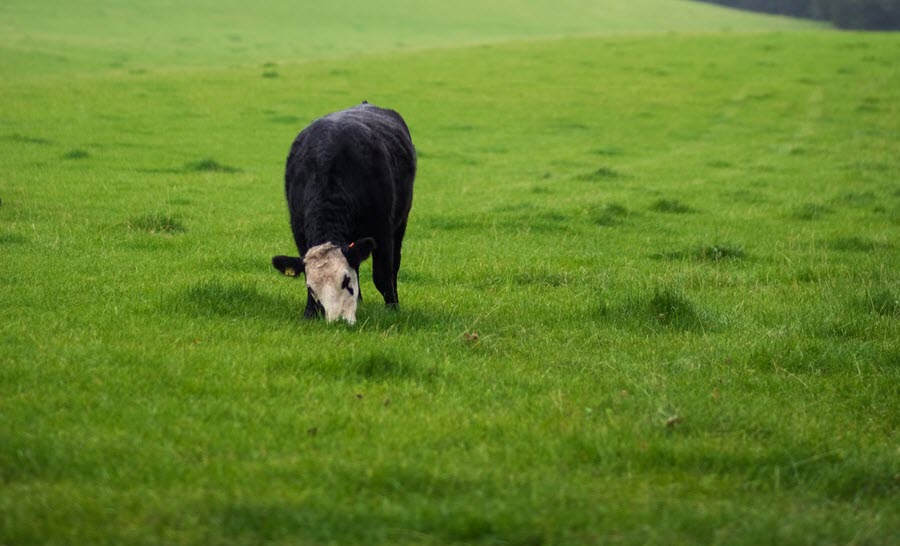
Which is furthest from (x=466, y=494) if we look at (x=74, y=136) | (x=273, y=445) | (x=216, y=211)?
(x=74, y=136)

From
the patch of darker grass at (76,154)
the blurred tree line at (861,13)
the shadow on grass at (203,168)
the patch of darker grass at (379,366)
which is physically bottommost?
the shadow on grass at (203,168)

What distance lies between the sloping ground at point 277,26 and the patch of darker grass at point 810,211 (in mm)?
29712

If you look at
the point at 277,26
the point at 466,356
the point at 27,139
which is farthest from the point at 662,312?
the point at 277,26

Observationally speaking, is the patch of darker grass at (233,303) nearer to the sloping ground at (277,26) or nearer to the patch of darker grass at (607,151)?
the patch of darker grass at (607,151)

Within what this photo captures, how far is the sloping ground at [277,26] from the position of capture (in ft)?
155

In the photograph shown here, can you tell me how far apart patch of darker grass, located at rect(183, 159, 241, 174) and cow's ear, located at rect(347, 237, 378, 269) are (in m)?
11.7

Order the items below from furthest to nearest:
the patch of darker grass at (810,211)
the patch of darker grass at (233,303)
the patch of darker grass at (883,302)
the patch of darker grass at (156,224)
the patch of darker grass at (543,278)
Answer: the patch of darker grass at (810,211), the patch of darker grass at (156,224), the patch of darker grass at (543,278), the patch of darker grass at (883,302), the patch of darker grass at (233,303)

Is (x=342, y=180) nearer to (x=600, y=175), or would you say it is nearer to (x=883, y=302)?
(x=883, y=302)

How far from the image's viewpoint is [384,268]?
29.2 feet

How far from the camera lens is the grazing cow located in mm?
7895

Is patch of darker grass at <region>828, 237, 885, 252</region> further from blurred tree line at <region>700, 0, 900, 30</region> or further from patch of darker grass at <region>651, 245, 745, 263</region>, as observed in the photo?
blurred tree line at <region>700, 0, 900, 30</region>

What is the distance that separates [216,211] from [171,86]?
752 inches

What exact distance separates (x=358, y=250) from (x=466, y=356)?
54.3 inches

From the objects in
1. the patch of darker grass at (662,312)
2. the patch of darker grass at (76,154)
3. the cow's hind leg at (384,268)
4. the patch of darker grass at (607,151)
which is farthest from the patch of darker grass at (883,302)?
the patch of darker grass at (76,154)
